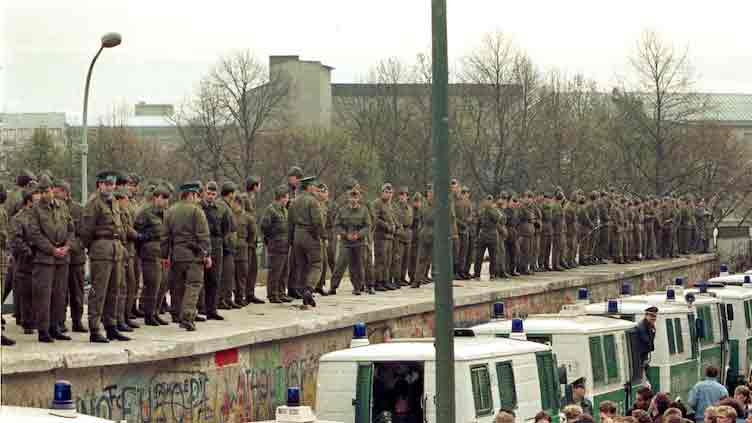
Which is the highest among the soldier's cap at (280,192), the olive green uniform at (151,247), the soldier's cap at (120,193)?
the soldier's cap at (280,192)

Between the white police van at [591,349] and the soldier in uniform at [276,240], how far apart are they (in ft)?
14.0

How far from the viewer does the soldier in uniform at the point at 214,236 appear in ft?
68.5

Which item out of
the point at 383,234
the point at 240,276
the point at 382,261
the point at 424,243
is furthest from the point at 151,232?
the point at 424,243

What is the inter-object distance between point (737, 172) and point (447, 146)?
6164 centimetres

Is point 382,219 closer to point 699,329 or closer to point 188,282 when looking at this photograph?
point 699,329

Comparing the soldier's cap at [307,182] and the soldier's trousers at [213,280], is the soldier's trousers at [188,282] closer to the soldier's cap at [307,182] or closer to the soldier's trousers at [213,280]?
the soldier's trousers at [213,280]

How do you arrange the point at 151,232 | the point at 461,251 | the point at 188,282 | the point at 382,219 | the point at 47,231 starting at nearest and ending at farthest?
1. the point at 47,231
2. the point at 188,282
3. the point at 151,232
4. the point at 382,219
5. the point at 461,251

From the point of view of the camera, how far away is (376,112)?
65750 mm

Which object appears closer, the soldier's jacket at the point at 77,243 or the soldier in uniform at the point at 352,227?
the soldier's jacket at the point at 77,243

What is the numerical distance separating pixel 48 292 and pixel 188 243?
2.93m

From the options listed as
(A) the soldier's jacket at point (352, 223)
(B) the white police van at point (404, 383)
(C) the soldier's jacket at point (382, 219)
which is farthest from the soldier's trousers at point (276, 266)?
(B) the white police van at point (404, 383)

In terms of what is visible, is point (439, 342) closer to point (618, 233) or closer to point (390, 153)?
point (618, 233)

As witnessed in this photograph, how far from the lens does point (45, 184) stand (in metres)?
16.5

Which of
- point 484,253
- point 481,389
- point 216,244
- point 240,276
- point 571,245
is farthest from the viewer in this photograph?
point 571,245
